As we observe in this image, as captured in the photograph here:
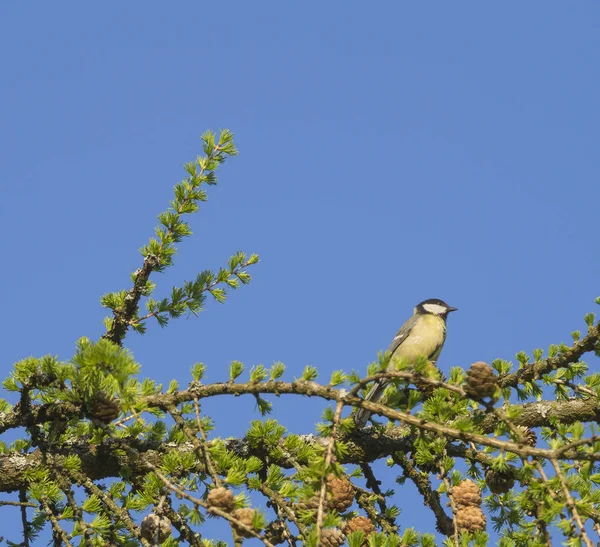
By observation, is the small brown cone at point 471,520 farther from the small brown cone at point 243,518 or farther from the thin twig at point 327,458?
the small brown cone at point 243,518

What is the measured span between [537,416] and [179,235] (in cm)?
245

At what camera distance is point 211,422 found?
397 cm

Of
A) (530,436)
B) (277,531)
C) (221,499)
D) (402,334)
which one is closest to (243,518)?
(221,499)

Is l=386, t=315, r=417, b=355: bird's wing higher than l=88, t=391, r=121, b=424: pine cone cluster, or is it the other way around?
l=386, t=315, r=417, b=355: bird's wing

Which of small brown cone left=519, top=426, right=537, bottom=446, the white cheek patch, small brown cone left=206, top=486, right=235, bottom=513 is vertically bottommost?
small brown cone left=206, top=486, right=235, bottom=513

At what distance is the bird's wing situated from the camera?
8.93m

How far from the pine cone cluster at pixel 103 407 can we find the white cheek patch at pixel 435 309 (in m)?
6.63

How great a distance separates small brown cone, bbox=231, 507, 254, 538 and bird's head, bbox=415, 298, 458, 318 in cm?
700

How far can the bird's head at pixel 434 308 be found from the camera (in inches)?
389

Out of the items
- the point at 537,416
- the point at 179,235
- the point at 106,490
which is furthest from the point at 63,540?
the point at 537,416

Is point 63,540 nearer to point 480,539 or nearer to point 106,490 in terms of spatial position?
point 106,490

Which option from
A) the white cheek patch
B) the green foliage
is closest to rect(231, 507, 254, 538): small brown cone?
the green foliage

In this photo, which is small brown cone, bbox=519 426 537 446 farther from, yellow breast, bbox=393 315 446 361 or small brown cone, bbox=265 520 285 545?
yellow breast, bbox=393 315 446 361

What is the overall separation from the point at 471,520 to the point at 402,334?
5.16 meters
